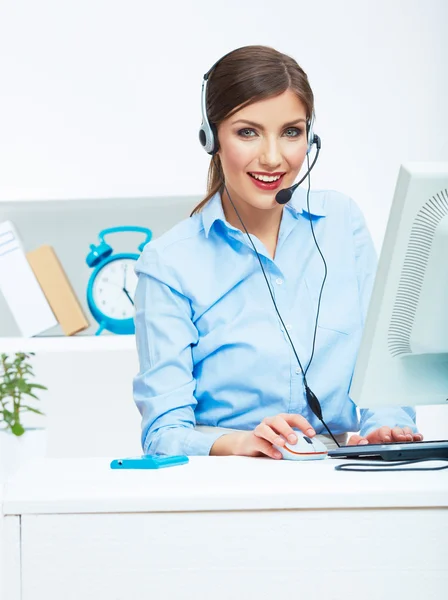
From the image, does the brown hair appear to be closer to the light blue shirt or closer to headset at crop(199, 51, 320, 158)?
headset at crop(199, 51, 320, 158)

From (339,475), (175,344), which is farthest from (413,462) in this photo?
(175,344)

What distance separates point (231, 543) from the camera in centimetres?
90

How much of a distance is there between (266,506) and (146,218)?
211 centimetres

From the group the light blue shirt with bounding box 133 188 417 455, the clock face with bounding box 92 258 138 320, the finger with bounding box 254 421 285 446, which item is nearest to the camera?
the finger with bounding box 254 421 285 446

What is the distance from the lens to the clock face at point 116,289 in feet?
9.15

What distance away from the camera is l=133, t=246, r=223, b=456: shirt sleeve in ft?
Result: 4.91

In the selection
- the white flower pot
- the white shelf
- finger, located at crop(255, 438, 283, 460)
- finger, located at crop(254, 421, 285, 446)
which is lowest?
the white flower pot

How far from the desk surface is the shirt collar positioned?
2.54 feet

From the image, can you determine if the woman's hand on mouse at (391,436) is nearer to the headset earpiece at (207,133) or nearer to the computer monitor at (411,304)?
the computer monitor at (411,304)

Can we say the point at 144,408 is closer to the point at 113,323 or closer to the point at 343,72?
the point at 113,323

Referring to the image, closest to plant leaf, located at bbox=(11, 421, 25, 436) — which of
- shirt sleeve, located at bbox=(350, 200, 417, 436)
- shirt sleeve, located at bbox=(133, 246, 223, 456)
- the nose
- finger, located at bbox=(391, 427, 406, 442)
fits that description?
shirt sleeve, located at bbox=(133, 246, 223, 456)

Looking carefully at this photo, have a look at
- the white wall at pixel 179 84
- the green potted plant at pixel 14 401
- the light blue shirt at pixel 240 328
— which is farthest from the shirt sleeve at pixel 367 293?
the green potted plant at pixel 14 401

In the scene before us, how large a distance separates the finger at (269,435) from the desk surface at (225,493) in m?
0.20

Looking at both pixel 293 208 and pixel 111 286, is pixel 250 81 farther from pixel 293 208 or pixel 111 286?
pixel 111 286
